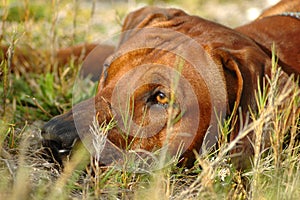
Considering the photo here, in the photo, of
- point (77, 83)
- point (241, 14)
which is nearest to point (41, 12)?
point (241, 14)

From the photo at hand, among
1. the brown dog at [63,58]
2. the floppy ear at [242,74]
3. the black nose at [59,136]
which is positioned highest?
the floppy ear at [242,74]

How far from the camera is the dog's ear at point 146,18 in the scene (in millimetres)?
3420

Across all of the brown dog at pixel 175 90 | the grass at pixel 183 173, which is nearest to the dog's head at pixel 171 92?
the brown dog at pixel 175 90

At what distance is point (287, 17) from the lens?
334 cm

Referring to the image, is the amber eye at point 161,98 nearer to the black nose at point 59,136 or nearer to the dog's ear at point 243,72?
the dog's ear at point 243,72

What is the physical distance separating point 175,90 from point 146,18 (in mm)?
998

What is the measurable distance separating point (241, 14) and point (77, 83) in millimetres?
4107

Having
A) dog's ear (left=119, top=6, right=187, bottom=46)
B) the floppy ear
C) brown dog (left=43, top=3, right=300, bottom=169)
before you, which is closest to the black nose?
brown dog (left=43, top=3, right=300, bottom=169)

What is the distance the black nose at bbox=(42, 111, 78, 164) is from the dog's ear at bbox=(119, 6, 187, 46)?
99 centimetres

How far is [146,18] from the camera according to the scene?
141 inches

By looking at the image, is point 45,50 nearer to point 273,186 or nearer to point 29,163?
point 29,163

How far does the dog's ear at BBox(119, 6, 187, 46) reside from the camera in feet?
11.2

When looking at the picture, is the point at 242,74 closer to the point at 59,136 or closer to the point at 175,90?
the point at 175,90

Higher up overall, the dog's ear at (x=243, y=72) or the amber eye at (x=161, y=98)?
the dog's ear at (x=243, y=72)
